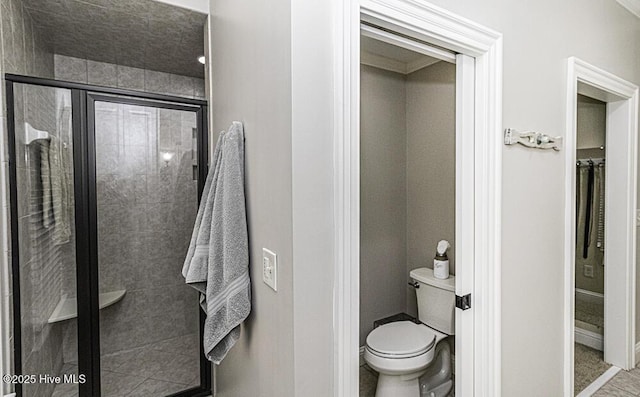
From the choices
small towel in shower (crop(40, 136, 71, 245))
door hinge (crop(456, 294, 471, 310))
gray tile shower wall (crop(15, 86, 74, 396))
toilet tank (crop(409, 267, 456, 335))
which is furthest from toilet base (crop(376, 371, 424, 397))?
small towel in shower (crop(40, 136, 71, 245))

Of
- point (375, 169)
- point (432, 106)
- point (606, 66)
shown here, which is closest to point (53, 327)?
point (375, 169)

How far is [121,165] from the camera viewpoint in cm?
216

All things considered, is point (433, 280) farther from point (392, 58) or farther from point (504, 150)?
point (392, 58)

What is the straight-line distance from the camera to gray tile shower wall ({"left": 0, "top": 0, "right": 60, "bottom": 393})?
1574 millimetres

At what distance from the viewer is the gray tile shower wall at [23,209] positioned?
1.57 m

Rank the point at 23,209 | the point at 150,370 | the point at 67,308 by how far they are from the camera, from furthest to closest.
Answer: the point at 150,370, the point at 67,308, the point at 23,209

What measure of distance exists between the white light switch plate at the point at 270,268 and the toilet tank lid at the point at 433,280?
4.99 ft

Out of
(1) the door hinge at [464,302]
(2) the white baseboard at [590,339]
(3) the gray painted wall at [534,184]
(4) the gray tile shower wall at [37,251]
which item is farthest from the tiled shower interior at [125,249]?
(2) the white baseboard at [590,339]

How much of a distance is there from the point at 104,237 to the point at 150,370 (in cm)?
98

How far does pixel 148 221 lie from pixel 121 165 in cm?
42

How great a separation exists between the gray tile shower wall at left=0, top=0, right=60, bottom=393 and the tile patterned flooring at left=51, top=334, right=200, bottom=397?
0.85 feet

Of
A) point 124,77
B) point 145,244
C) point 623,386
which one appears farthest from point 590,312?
point 124,77

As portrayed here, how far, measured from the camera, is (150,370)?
7.73 feet

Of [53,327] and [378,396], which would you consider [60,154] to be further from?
[378,396]
